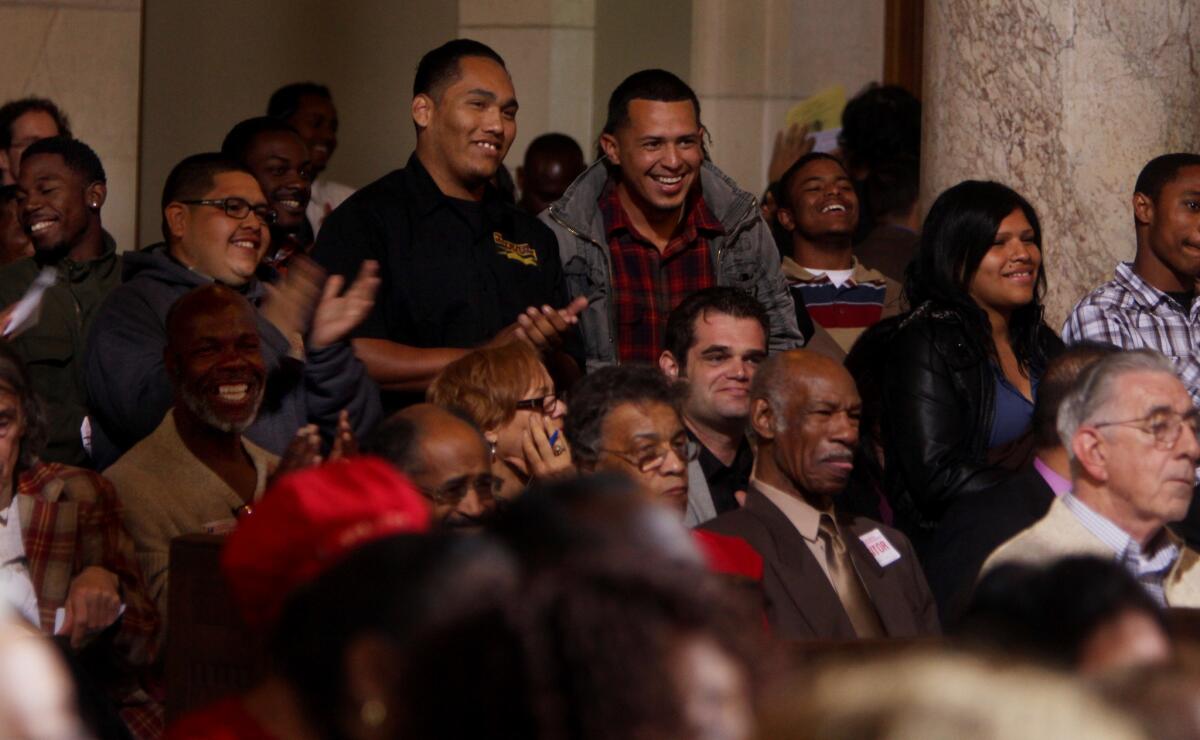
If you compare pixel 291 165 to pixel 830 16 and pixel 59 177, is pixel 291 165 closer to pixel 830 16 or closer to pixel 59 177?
pixel 59 177

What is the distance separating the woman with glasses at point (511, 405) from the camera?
16.0 feet

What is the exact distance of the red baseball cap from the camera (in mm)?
2346

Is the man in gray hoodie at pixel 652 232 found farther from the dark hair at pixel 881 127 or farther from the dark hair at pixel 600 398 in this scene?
the dark hair at pixel 881 127

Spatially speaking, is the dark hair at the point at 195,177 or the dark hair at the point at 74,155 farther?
the dark hair at the point at 74,155

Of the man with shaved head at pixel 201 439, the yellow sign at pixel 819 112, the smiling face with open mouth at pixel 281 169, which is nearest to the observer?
the man with shaved head at pixel 201 439

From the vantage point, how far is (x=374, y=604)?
2.00 m

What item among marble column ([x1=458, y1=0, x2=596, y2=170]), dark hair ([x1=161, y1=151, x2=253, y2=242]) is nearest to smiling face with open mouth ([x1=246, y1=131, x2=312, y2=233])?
dark hair ([x1=161, y1=151, x2=253, y2=242])

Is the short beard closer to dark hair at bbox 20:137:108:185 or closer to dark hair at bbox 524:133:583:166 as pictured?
dark hair at bbox 20:137:108:185

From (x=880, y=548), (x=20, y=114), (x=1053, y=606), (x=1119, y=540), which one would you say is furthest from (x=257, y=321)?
(x=1053, y=606)

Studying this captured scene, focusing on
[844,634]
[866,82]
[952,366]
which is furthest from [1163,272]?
[866,82]

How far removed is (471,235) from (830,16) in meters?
4.87

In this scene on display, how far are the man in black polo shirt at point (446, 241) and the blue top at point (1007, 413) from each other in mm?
1198

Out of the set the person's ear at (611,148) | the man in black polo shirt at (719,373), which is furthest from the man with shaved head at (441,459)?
the person's ear at (611,148)

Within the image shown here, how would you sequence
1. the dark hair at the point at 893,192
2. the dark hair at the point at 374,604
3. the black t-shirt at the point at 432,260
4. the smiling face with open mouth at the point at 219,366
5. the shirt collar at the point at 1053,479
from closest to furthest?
the dark hair at the point at 374,604
the shirt collar at the point at 1053,479
the smiling face with open mouth at the point at 219,366
the black t-shirt at the point at 432,260
the dark hair at the point at 893,192
